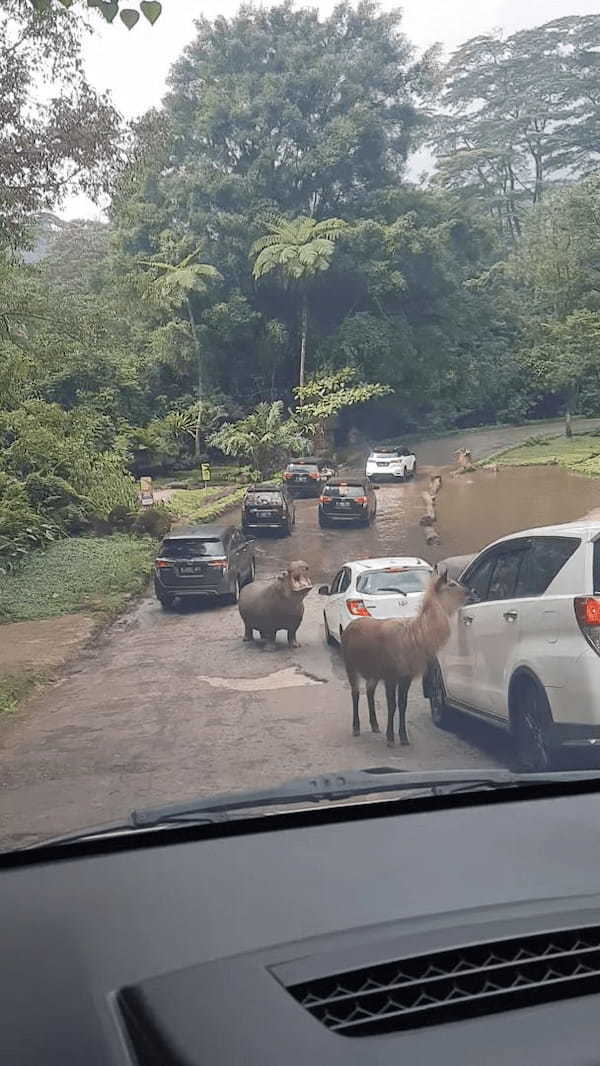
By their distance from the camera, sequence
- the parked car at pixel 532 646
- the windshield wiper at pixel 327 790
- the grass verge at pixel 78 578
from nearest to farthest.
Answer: the windshield wiper at pixel 327 790
the parked car at pixel 532 646
the grass verge at pixel 78 578

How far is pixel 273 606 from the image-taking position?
13.7 feet

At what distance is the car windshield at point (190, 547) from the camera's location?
448 cm

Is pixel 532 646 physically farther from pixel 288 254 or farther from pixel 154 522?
pixel 288 254

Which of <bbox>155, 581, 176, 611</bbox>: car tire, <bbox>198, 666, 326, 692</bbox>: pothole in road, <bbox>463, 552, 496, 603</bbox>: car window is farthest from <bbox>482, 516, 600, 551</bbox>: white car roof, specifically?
<bbox>155, 581, 176, 611</bbox>: car tire

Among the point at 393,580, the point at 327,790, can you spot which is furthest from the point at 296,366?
the point at 327,790

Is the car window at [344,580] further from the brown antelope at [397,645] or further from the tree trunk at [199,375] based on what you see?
the tree trunk at [199,375]

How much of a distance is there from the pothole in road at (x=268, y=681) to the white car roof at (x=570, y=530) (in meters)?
0.94

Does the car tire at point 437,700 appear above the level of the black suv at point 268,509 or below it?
below

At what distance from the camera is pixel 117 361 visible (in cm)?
465

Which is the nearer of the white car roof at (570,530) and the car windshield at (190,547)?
the white car roof at (570,530)

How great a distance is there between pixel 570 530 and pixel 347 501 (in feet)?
3.86

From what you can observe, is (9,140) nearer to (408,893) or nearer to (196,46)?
(196,46)

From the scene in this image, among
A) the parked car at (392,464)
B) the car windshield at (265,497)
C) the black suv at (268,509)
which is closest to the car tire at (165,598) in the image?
the black suv at (268,509)

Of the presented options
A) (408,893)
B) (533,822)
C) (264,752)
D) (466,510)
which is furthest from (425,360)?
(408,893)
